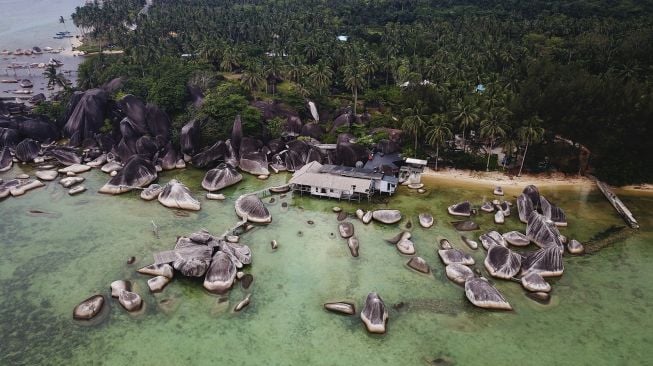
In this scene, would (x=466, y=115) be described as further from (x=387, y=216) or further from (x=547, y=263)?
(x=547, y=263)

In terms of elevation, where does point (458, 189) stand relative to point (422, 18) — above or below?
below

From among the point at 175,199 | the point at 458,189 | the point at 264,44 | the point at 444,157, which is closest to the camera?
the point at 175,199

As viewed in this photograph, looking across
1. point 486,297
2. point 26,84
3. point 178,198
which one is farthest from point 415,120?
point 26,84

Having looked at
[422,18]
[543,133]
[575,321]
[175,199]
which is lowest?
[575,321]

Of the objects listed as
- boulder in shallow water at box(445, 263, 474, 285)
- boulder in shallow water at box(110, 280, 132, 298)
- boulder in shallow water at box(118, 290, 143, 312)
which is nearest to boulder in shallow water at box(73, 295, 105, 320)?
boulder in shallow water at box(110, 280, 132, 298)

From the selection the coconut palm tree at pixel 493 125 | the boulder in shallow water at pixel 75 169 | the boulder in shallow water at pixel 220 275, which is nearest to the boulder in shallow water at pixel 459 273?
the boulder in shallow water at pixel 220 275

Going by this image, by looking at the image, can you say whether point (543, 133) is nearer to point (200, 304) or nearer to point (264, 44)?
point (200, 304)

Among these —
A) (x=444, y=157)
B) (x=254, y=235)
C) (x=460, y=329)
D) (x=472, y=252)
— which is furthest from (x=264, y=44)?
(x=460, y=329)

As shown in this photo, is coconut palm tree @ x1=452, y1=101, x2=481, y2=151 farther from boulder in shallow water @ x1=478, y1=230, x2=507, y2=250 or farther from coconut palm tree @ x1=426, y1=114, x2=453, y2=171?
boulder in shallow water @ x1=478, y1=230, x2=507, y2=250

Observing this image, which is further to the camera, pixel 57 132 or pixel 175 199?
pixel 57 132
